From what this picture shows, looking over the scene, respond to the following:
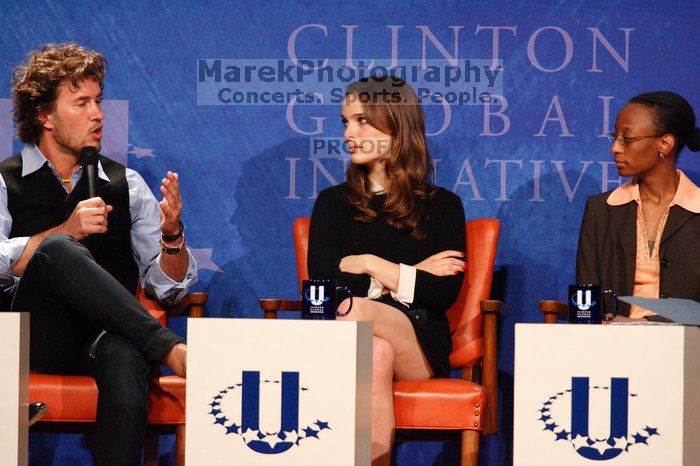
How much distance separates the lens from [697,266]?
328 cm

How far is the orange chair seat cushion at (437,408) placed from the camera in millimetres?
2824

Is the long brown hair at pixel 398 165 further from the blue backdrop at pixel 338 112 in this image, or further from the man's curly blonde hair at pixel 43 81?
the man's curly blonde hair at pixel 43 81

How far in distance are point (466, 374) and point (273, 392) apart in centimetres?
125

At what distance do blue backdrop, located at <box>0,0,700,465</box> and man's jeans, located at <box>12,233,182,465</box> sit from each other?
3.29 feet

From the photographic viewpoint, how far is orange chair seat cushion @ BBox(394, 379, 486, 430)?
2.82 m

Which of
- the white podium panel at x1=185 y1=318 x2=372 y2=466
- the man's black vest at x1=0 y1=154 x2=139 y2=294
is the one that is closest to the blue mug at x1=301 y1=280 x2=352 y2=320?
the white podium panel at x1=185 y1=318 x2=372 y2=466

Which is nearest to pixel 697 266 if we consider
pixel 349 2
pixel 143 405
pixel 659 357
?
pixel 659 357

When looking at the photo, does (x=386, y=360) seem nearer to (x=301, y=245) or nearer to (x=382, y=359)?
(x=382, y=359)

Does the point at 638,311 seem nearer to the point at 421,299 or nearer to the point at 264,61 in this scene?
Answer: the point at 421,299

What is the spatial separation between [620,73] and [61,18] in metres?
2.33
